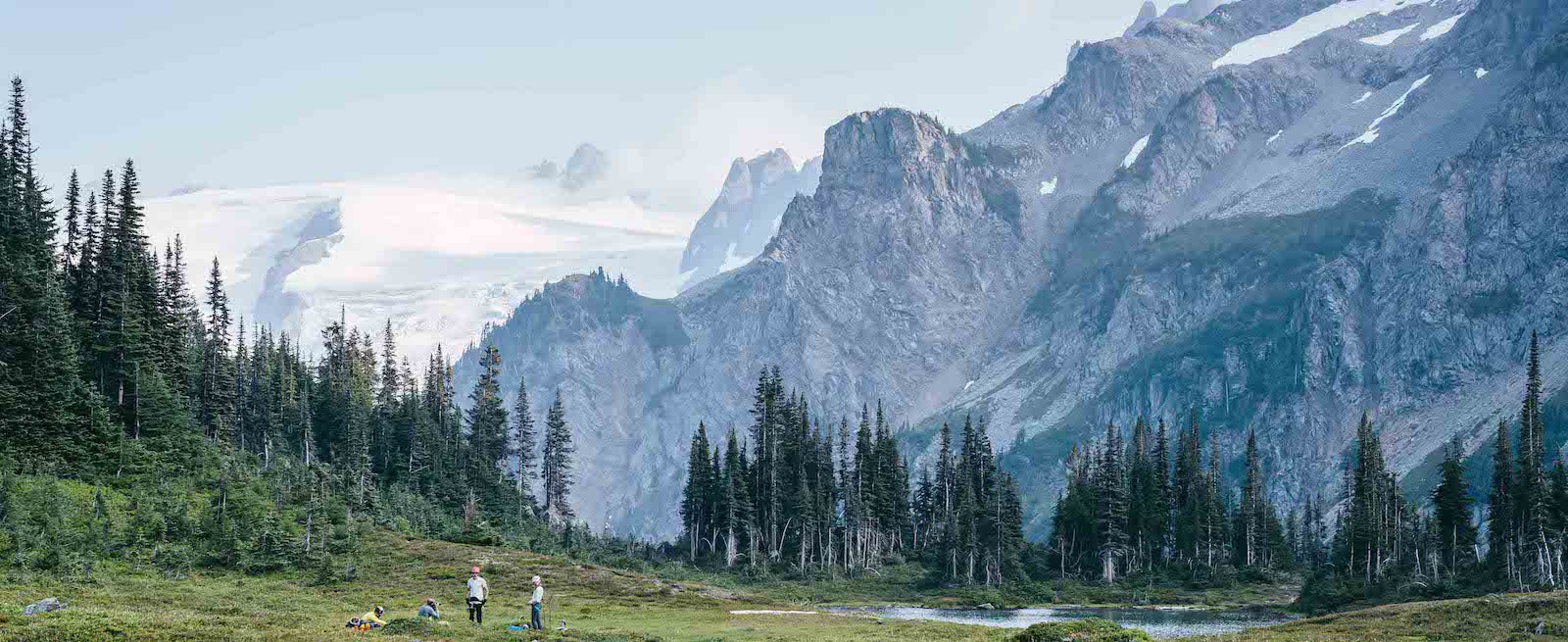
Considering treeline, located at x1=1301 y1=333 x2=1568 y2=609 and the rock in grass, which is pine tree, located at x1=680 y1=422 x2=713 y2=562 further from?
the rock in grass

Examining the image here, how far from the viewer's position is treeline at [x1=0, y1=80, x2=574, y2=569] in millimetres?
83250

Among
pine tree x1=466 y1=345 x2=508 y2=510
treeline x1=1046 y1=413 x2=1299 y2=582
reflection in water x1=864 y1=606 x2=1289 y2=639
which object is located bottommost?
reflection in water x1=864 y1=606 x2=1289 y2=639

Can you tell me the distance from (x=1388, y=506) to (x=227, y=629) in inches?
5534

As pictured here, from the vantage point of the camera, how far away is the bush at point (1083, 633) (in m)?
51.2

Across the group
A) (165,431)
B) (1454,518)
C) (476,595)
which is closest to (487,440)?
(165,431)

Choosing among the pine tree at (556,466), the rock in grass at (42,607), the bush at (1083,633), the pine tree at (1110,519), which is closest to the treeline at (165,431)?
the pine tree at (556,466)

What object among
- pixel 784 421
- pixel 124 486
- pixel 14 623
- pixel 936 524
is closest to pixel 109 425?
pixel 124 486

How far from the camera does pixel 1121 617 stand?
11969 centimetres

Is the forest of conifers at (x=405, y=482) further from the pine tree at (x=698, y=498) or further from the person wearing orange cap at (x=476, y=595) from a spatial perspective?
the person wearing orange cap at (x=476, y=595)

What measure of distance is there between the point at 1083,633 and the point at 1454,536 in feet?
350

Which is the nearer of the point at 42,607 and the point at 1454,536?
the point at 42,607

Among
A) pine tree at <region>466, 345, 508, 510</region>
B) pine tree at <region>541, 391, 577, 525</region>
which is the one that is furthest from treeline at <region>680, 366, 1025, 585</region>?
pine tree at <region>466, 345, 508, 510</region>

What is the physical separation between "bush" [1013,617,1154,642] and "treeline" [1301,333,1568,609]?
246 ft

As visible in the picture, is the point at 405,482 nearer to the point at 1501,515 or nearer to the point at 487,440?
the point at 487,440
